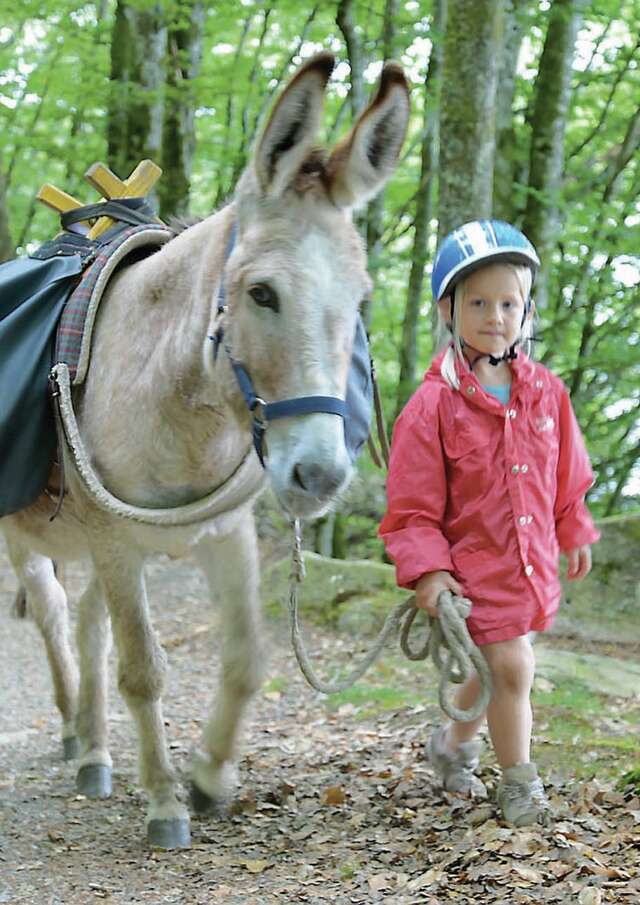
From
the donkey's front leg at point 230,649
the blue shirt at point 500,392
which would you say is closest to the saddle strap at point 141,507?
the donkey's front leg at point 230,649

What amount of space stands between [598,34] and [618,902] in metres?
9.71

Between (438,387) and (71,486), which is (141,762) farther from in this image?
(438,387)

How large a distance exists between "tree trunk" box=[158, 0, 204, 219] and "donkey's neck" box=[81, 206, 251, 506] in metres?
6.30

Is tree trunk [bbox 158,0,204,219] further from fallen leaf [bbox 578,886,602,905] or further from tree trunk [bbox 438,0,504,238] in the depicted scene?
fallen leaf [bbox 578,886,602,905]

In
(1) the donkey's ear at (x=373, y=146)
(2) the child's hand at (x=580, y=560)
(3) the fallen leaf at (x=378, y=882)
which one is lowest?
(3) the fallen leaf at (x=378, y=882)

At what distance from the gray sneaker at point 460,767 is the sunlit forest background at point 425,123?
200 inches

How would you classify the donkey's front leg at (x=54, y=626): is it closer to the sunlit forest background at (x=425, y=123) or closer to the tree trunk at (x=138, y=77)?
the sunlit forest background at (x=425, y=123)

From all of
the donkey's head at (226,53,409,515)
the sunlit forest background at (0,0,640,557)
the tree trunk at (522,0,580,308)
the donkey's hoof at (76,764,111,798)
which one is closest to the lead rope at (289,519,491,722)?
the donkey's head at (226,53,409,515)

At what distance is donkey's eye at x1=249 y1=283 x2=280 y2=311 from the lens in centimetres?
271

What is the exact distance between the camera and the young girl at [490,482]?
331 centimetres

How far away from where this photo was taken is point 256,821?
3.90 meters

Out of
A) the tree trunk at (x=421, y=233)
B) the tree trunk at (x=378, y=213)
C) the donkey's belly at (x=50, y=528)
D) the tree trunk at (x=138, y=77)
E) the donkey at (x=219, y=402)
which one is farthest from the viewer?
the tree trunk at (x=421, y=233)

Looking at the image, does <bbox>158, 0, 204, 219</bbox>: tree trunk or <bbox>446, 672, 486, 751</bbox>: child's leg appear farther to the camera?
<bbox>158, 0, 204, 219</bbox>: tree trunk

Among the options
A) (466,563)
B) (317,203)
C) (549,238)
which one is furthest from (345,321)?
(549,238)
